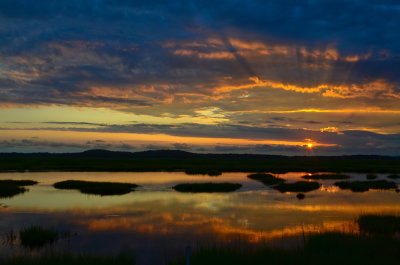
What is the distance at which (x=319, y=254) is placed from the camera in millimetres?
13477

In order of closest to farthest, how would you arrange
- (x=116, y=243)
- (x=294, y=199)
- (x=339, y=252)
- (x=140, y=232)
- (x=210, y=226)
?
(x=339, y=252) < (x=116, y=243) < (x=140, y=232) < (x=210, y=226) < (x=294, y=199)

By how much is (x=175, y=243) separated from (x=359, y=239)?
29.4 feet

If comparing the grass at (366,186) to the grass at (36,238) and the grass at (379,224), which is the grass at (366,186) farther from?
the grass at (36,238)

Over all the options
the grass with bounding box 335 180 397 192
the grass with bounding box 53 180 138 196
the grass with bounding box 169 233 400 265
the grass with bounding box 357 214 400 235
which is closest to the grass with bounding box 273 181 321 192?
the grass with bounding box 335 180 397 192

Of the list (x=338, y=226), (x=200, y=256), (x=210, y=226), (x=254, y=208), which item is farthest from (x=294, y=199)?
(x=200, y=256)

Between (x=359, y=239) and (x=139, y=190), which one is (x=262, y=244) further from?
(x=139, y=190)

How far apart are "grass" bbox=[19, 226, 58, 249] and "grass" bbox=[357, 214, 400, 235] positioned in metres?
16.8

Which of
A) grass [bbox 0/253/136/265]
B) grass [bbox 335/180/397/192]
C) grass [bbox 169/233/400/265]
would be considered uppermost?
grass [bbox 0/253/136/265]

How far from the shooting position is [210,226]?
810 inches

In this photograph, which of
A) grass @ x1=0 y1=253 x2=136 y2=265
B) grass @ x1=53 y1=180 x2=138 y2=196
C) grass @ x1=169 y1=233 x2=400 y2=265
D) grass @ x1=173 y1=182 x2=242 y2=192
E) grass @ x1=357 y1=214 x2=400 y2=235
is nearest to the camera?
grass @ x1=0 y1=253 x2=136 y2=265

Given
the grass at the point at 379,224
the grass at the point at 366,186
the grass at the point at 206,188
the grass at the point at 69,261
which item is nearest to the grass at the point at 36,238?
the grass at the point at 69,261

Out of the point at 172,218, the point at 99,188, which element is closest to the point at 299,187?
the point at 172,218

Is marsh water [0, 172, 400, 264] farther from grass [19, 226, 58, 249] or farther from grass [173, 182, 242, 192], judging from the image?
grass [173, 182, 242, 192]

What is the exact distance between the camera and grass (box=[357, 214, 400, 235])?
18.3 m
